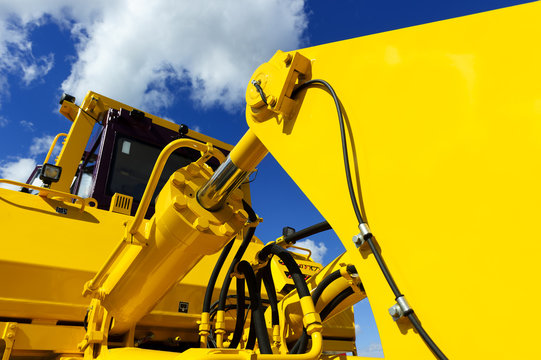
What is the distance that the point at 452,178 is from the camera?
3.42 feet

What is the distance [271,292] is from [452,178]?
4.52ft

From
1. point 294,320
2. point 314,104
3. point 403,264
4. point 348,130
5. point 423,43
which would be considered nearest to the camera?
point 403,264

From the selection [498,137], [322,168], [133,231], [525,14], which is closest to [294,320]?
[133,231]

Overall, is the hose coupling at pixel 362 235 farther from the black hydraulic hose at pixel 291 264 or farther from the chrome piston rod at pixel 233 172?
the chrome piston rod at pixel 233 172

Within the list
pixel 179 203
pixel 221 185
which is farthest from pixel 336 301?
pixel 179 203

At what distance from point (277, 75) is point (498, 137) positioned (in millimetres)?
910

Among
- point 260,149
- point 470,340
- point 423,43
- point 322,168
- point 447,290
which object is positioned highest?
point 260,149

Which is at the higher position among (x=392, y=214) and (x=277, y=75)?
(x=277, y=75)

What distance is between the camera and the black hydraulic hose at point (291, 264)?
176 centimetres

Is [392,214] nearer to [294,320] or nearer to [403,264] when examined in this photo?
[403,264]

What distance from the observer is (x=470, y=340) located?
93cm

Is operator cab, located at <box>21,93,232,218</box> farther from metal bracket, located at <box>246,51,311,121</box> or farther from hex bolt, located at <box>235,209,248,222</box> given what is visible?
metal bracket, located at <box>246,51,311,121</box>

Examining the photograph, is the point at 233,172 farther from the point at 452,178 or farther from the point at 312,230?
the point at 452,178

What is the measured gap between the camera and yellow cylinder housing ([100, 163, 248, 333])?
82.7 inches
